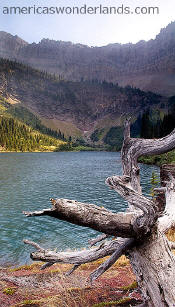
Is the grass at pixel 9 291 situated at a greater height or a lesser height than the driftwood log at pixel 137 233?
lesser

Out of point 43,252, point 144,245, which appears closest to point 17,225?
point 43,252

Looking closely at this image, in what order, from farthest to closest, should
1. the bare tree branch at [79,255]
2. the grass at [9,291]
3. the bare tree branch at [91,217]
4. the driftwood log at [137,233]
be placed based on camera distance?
the grass at [9,291] < the bare tree branch at [79,255] < the driftwood log at [137,233] < the bare tree branch at [91,217]

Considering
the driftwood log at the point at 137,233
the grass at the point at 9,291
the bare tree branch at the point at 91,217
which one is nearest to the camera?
the bare tree branch at the point at 91,217

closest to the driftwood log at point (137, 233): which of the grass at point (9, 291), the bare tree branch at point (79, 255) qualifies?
the bare tree branch at point (79, 255)

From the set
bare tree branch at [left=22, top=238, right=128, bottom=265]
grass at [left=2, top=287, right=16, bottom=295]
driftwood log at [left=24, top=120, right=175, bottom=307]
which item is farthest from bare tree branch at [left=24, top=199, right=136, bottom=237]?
grass at [left=2, top=287, right=16, bottom=295]

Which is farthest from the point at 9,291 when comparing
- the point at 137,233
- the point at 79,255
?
the point at 137,233

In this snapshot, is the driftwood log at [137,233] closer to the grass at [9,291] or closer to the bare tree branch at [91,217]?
the bare tree branch at [91,217]

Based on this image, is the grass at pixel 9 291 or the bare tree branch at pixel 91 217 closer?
the bare tree branch at pixel 91 217

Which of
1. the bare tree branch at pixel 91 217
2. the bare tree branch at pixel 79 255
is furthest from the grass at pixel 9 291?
the bare tree branch at pixel 91 217

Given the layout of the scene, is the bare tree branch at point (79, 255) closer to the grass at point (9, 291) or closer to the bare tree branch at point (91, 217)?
the bare tree branch at point (91, 217)

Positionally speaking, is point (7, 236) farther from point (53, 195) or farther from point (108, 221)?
point (108, 221)

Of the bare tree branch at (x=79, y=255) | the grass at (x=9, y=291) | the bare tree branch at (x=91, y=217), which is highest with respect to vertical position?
the bare tree branch at (x=91, y=217)

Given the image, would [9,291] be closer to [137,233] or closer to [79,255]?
[79,255]

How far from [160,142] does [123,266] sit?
896cm
